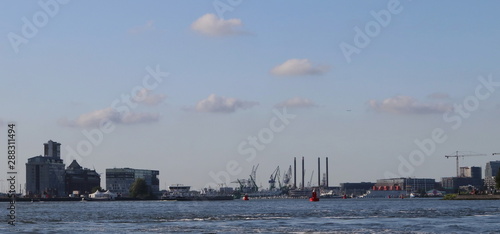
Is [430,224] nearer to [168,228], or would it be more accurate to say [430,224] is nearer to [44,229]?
[168,228]

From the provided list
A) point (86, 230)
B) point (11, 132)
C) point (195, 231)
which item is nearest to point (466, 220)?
point (195, 231)

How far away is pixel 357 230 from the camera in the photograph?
269 ft

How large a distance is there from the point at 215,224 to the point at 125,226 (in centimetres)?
1013

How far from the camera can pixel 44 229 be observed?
91312 millimetres

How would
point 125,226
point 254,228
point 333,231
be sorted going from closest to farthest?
point 333,231 < point 254,228 < point 125,226

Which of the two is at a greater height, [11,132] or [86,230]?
[11,132]

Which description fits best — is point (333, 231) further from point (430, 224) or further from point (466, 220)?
point (466, 220)

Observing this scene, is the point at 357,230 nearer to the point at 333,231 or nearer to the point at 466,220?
the point at 333,231

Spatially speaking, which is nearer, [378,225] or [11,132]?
[11,132]

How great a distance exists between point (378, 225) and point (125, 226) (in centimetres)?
2797

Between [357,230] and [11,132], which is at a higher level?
[11,132]

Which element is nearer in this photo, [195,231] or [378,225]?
[195,231]

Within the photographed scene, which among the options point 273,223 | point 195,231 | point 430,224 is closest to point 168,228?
point 195,231

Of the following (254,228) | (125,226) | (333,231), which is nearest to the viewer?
(333,231)
